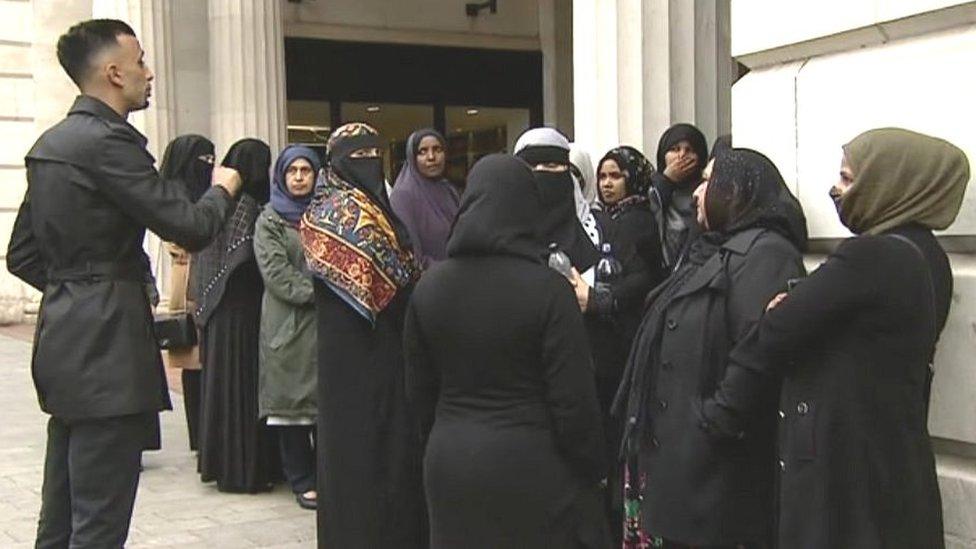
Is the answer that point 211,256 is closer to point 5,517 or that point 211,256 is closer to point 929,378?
point 5,517

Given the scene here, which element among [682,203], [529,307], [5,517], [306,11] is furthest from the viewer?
[306,11]

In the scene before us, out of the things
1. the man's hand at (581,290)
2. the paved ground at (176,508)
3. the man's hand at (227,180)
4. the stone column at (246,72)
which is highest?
the stone column at (246,72)

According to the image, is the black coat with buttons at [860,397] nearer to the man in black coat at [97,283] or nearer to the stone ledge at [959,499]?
the stone ledge at [959,499]

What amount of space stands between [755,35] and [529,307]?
6.39ft

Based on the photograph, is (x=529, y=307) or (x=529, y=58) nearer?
(x=529, y=307)

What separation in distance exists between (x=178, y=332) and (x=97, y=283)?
11.3ft

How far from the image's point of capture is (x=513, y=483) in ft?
12.0

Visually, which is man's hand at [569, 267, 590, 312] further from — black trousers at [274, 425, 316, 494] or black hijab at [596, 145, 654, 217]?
black trousers at [274, 425, 316, 494]

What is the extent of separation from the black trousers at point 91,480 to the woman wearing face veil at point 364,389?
0.93 m

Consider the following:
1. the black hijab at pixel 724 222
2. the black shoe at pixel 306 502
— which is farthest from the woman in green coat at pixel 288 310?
the black hijab at pixel 724 222

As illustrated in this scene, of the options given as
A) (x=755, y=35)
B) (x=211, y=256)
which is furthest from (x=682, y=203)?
(x=211, y=256)

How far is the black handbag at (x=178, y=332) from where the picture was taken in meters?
7.61

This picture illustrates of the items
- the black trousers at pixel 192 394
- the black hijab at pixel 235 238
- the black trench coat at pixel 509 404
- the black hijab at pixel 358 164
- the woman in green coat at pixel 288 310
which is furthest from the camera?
the black trousers at pixel 192 394

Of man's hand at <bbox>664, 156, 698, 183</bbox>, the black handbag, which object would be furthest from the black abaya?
the black handbag
